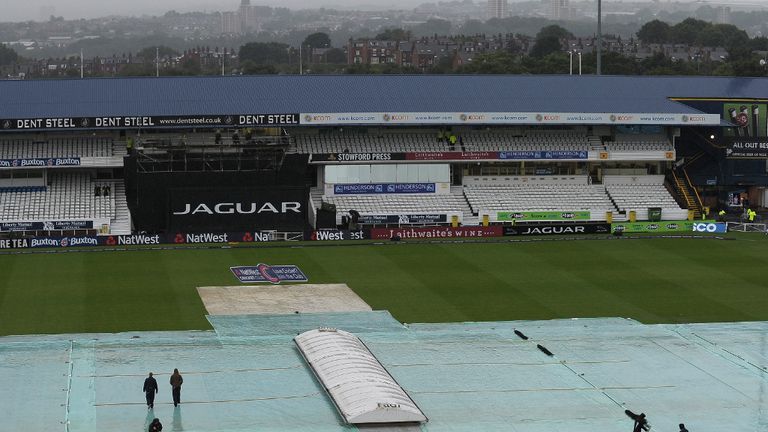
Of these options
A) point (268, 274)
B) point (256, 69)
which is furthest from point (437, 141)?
point (256, 69)

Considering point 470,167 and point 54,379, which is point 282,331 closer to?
point 54,379

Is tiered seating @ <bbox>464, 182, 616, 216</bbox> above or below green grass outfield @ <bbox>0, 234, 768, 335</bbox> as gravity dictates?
above

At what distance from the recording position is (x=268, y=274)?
51281 mm

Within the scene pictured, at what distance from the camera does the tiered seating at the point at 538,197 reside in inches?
2623

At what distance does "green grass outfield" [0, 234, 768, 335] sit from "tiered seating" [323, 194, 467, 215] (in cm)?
488

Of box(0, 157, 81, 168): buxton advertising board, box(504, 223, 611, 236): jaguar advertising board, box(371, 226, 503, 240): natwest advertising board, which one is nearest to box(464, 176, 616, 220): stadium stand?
box(504, 223, 611, 236): jaguar advertising board

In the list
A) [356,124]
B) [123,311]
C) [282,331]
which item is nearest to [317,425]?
[282,331]

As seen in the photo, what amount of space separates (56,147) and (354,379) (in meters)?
37.2

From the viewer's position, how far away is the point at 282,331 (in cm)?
3969

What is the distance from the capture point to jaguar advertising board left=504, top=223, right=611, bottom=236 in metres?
63.3

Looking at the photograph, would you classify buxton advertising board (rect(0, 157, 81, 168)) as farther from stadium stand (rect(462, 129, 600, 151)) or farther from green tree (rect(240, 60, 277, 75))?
green tree (rect(240, 60, 277, 75))

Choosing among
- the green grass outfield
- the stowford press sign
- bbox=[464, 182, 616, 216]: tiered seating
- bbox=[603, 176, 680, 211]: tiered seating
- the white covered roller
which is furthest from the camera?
bbox=[603, 176, 680, 211]: tiered seating

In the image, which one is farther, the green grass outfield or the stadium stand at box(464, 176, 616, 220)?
the stadium stand at box(464, 176, 616, 220)

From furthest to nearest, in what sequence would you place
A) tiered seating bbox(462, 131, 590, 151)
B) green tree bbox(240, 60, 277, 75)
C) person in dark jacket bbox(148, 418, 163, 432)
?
green tree bbox(240, 60, 277, 75) < tiered seating bbox(462, 131, 590, 151) < person in dark jacket bbox(148, 418, 163, 432)
